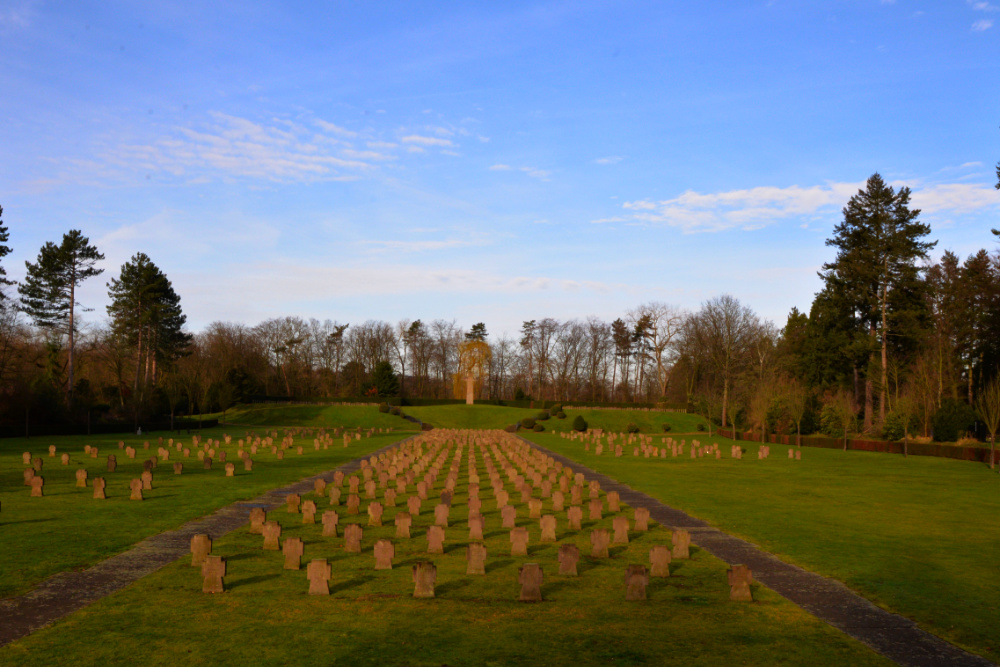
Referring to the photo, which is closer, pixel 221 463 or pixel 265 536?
pixel 265 536

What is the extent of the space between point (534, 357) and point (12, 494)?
88.5 m

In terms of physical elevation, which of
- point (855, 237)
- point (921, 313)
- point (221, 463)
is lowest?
point (221, 463)

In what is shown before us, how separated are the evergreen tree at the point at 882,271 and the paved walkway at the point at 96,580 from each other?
48.4 metres

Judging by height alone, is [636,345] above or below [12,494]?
above

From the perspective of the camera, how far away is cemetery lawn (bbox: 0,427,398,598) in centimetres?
1088

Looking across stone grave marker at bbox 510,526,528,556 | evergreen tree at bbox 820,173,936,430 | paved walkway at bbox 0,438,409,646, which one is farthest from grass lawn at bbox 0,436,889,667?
evergreen tree at bbox 820,173,936,430

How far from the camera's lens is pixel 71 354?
5653cm

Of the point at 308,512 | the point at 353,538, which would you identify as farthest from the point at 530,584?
the point at 308,512

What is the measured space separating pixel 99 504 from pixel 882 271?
53132 millimetres

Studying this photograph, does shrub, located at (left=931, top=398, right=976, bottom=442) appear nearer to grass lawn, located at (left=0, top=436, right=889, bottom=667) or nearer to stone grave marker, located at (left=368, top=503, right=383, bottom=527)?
grass lawn, located at (left=0, top=436, right=889, bottom=667)

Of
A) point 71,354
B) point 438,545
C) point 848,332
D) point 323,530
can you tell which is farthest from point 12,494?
point 848,332

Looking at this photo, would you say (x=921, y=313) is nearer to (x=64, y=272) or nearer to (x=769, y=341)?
(x=769, y=341)

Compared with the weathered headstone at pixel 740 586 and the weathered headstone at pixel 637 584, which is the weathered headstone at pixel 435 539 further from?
the weathered headstone at pixel 740 586

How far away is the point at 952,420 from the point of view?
38.2 meters
